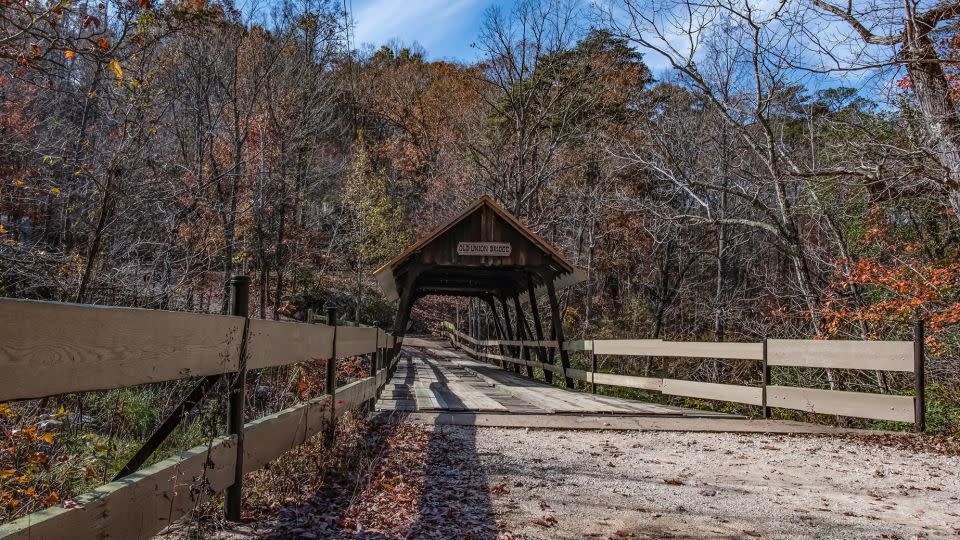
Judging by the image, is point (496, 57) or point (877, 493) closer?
point (877, 493)

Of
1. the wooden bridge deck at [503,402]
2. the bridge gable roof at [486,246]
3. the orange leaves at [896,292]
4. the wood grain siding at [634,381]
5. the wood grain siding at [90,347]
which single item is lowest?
the wooden bridge deck at [503,402]

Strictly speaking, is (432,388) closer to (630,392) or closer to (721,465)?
(721,465)

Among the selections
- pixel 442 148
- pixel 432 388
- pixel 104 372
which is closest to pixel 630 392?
pixel 432 388

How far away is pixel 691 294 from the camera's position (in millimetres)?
27906

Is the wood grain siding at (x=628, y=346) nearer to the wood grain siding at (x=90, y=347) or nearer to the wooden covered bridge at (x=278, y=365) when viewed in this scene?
the wooden covered bridge at (x=278, y=365)

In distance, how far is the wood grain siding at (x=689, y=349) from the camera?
8.04 meters

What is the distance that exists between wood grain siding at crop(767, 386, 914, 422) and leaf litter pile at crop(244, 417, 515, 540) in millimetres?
3905

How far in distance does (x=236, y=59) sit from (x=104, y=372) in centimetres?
2056

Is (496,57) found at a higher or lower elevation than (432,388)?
higher

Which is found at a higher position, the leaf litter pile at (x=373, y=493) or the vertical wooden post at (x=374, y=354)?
the vertical wooden post at (x=374, y=354)

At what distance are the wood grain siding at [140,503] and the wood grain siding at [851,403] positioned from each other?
635 centimetres

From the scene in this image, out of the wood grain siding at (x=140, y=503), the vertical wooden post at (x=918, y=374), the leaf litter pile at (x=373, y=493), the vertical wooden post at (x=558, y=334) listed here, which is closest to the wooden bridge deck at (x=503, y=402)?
the vertical wooden post at (x=558, y=334)

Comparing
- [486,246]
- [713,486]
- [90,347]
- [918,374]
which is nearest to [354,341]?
[713,486]

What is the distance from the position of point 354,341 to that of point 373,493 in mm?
2463
